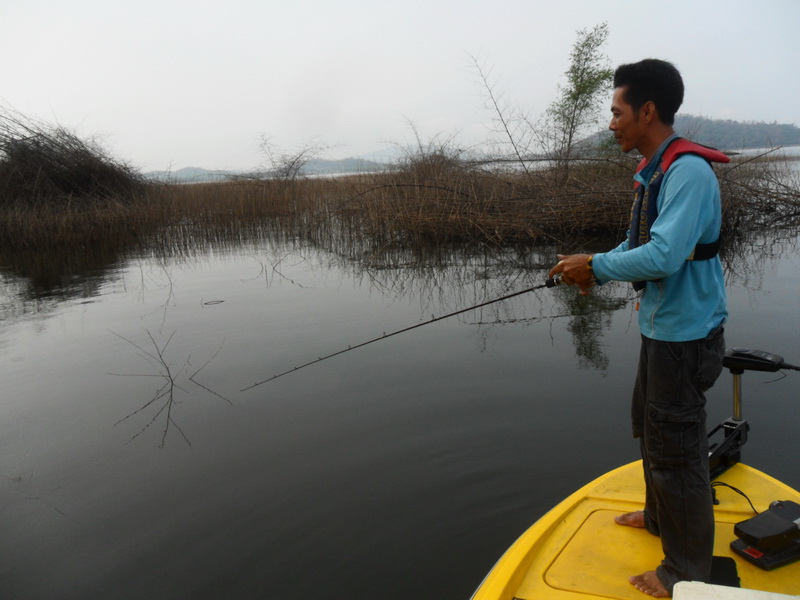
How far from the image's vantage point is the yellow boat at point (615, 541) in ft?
6.37

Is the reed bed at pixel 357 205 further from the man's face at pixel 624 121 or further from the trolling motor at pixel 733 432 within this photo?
the man's face at pixel 624 121

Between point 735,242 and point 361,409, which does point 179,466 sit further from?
point 735,242

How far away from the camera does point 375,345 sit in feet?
18.7

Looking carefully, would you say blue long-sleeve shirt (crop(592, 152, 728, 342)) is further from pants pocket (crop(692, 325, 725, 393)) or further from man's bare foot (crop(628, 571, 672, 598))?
man's bare foot (crop(628, 571, 672, 598))

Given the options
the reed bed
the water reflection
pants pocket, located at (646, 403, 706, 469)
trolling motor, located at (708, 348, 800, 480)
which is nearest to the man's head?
pants pocket, located at (646, 403, 706, 469)

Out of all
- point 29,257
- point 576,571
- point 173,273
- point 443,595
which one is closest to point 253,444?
point 443,595

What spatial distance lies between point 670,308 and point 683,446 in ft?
1.54

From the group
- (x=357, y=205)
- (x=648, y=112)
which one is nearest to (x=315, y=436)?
(x=648, y=112)

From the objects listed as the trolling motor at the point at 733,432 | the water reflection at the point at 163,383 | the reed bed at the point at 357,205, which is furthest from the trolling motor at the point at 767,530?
the reed bed at the point at 357,205

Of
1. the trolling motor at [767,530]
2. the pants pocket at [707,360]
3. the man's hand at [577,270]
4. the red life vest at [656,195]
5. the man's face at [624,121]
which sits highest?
the man's face at [624,121]

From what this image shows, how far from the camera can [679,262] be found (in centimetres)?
170

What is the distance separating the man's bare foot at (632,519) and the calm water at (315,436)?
673 millimetres

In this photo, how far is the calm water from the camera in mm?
2760

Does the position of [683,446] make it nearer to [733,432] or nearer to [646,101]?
[733,432]
